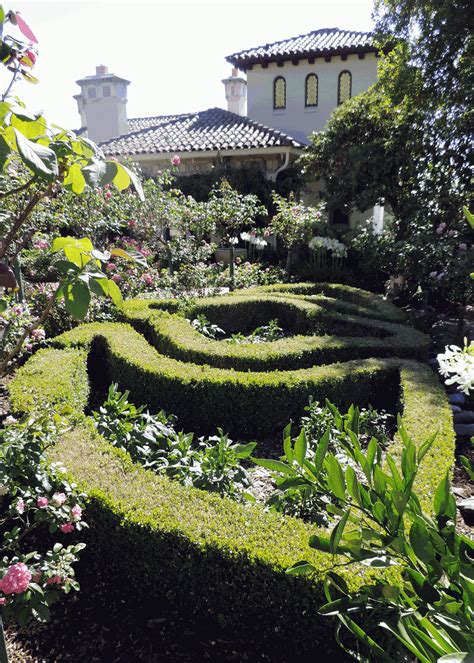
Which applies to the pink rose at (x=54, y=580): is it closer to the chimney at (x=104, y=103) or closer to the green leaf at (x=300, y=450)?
the green leaf at (x=300, y=450)

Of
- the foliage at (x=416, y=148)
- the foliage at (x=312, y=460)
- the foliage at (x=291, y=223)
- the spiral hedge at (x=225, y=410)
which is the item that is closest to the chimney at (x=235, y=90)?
the foliage at (x=416, y=148)

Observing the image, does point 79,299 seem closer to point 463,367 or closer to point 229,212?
point 463,367

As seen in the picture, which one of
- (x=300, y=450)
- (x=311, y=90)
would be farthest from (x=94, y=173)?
(x=311, y=90)

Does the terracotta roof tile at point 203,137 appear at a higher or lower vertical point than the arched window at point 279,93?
lower

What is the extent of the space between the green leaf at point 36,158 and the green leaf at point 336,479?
103cm

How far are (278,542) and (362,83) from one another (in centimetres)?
1745

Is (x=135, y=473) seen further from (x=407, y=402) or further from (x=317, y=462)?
(x=407, y=402)

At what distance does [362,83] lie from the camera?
54.4ft

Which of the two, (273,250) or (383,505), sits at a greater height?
(273,250)

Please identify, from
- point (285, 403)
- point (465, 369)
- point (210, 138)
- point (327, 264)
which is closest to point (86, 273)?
point (465, 369)

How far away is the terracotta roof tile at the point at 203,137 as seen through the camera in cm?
1506

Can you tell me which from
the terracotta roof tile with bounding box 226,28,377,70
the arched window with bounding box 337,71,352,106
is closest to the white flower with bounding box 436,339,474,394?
the terracotta roof tile with bounding box 226,28,377,70

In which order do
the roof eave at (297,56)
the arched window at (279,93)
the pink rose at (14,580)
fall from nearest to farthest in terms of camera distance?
the pink rose at (14,580) → the roof eave at (297,56) → the arched window at (279,93)

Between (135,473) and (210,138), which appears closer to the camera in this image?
(135,473)
